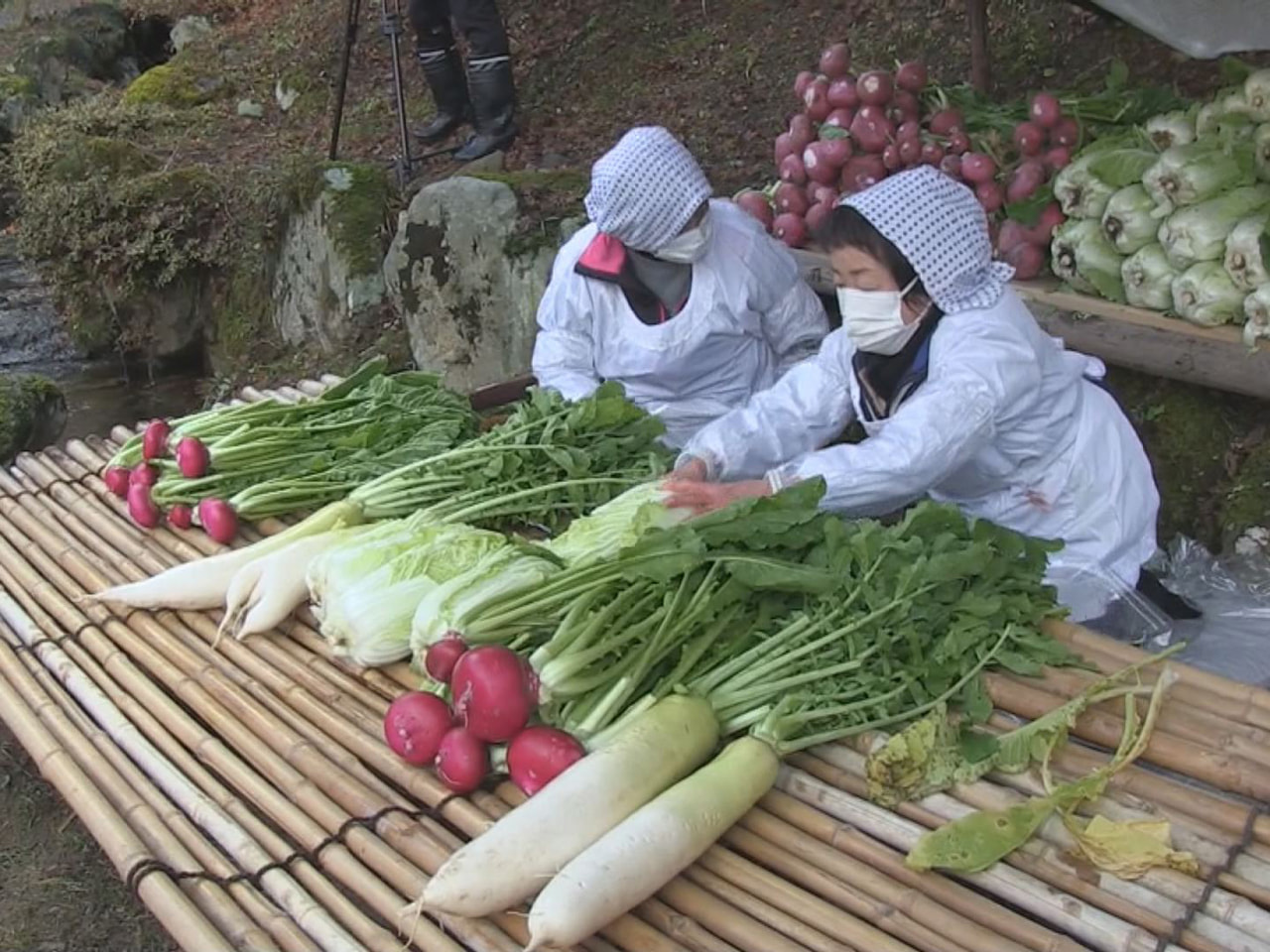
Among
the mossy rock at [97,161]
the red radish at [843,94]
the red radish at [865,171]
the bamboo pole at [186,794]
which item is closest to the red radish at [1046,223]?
the red radish at [865,171]

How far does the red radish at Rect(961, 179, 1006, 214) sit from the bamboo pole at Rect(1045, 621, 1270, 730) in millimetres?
2211

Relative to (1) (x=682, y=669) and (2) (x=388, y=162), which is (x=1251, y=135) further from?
(2) (x=388, y=162)

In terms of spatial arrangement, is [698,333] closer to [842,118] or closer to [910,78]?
[842,118]

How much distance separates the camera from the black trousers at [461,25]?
7840 millimetres

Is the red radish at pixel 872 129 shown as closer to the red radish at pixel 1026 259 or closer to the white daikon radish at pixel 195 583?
the red radish at pixel 1026 259

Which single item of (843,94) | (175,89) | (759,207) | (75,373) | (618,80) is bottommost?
(75,373)

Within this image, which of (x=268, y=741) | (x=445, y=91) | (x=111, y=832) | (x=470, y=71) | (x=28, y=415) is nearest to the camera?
(x=111, y=832)

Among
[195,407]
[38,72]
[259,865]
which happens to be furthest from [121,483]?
[38,72]

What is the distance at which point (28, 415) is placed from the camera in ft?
19.5

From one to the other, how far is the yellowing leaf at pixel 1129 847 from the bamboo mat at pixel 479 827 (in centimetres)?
2

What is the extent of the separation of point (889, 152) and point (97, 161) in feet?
22.0

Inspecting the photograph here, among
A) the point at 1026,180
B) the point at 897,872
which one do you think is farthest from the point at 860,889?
the point at 1026,180

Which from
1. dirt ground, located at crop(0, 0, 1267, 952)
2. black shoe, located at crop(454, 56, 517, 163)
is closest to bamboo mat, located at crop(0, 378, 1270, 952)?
dirt ground, located at crop(0, 0, 1267, 952)

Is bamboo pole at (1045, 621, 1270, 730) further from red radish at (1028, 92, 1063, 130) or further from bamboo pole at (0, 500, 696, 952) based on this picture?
red radish at (1028, 92, 1063, 130)
